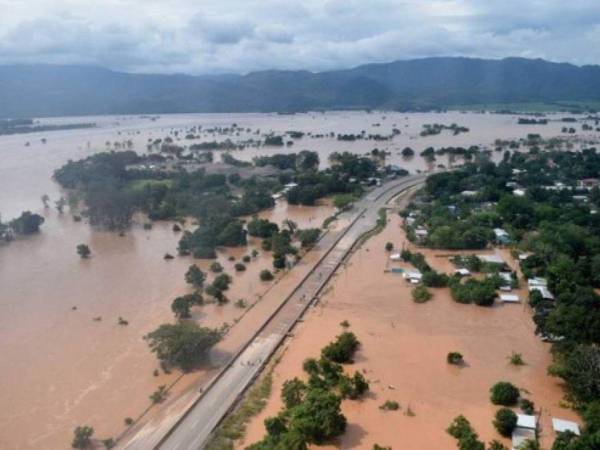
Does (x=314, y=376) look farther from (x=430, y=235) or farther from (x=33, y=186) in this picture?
(x=33, y=186)

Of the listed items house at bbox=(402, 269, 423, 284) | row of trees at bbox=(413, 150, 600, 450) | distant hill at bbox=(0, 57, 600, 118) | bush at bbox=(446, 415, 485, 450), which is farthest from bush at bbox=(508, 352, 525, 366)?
distant hill at bbox=(0, 57, 600, 118)

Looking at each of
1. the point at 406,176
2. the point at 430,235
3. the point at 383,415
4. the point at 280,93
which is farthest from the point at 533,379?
the point at 280,93

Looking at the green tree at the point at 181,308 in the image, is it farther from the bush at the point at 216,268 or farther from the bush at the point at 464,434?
the bush at the point at 464,434

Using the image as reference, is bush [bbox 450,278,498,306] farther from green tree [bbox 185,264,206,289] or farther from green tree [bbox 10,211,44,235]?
green tree [bbox 10,211,44,235]

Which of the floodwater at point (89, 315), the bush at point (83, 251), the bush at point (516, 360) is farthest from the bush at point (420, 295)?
the bush at point (83, 251)

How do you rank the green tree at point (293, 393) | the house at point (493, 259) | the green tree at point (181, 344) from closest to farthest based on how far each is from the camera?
the green tree at point (293, 393), the green tree at point (181, 344), the house at point (493, 259)
